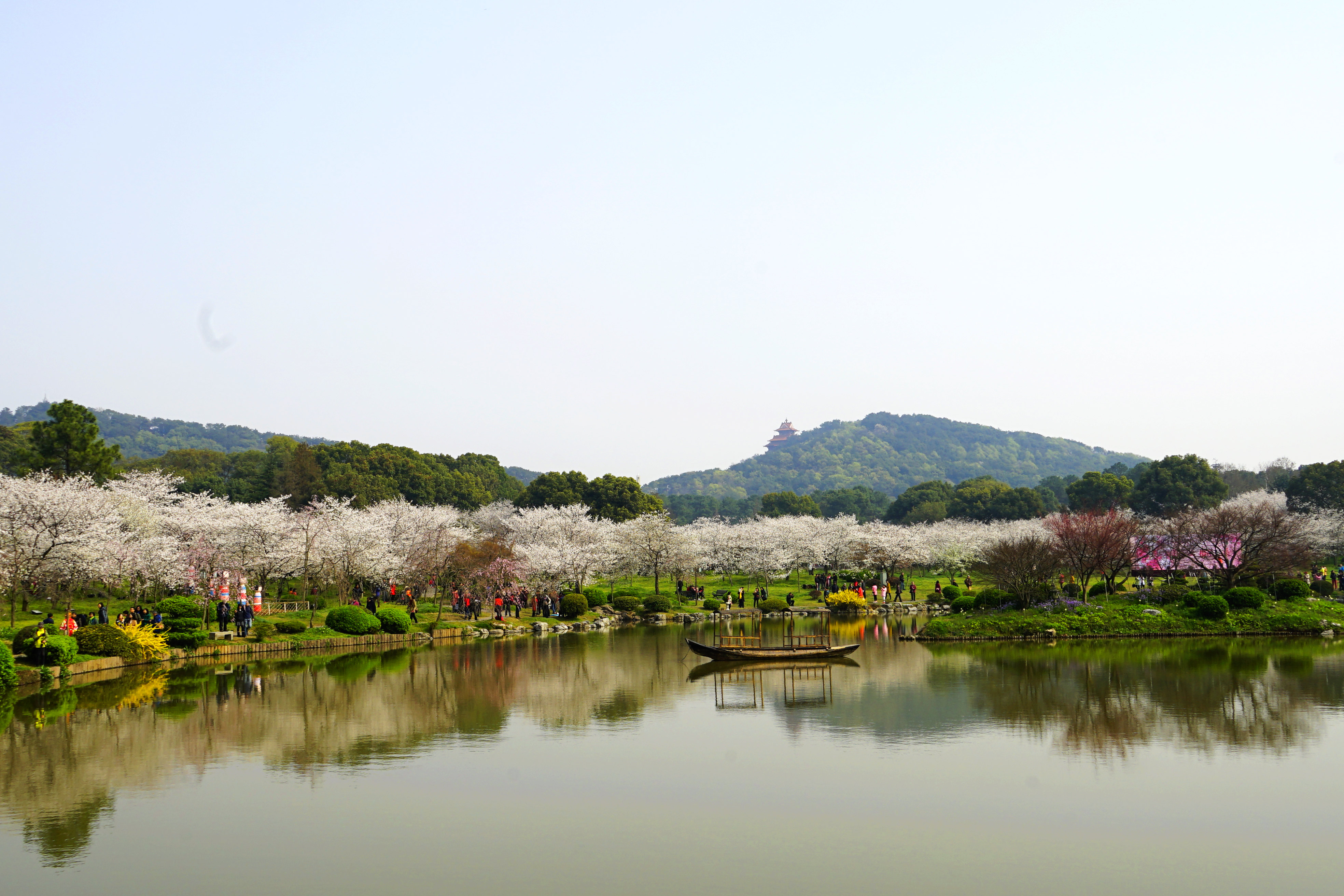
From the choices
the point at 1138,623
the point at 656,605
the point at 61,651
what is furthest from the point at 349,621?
the point at 1138,623

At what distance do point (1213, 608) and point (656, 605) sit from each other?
99.9 feet

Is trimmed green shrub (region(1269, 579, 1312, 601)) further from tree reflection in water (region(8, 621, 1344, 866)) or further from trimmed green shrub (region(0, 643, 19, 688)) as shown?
trimmed green shrub (region(0, 643, 19, 688))

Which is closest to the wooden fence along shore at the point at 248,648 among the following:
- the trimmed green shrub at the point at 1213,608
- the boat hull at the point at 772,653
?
the boat hull at the point at 772,653

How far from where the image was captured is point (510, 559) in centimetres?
5422

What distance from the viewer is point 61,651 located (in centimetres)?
3080

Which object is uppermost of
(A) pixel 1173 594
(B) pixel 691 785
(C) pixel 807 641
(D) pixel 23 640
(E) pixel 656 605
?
(D) pixel 23 640

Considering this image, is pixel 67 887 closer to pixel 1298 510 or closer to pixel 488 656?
pixel 488 656

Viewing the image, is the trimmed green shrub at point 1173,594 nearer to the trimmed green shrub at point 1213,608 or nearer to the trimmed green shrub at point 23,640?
the trimmed green shrub at point 1213,608

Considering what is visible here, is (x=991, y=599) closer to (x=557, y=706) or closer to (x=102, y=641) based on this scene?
(x=557, y=706)

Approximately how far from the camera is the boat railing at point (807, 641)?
36.2 meters

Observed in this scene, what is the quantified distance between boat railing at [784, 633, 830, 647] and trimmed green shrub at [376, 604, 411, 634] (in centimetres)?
1743

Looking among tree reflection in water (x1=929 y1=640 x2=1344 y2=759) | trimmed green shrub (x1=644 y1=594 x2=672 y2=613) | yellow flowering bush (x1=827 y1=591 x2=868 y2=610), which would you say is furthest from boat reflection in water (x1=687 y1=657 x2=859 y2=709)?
yellow flowering bush (x1=827 y1=591 x2=868 y2=610)

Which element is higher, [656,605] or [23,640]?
[23,640]

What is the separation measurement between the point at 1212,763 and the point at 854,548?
2509 inches
